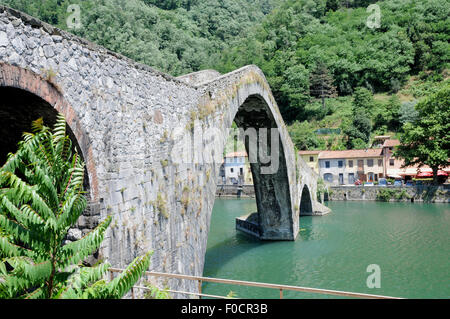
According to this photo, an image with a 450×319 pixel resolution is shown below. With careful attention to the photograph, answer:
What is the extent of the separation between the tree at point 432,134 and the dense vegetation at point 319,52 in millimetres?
14191

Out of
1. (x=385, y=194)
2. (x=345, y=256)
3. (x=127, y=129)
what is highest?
(x=127, y=129)

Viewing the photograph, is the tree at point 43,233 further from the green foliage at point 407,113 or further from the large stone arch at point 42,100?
the green foliage at point 407,113

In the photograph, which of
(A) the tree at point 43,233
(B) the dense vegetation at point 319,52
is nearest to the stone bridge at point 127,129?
(A) the tree at point 43,233

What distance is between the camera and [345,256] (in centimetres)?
1680

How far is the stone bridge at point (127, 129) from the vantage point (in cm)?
488

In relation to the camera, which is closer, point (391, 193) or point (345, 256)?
point (345, 256)

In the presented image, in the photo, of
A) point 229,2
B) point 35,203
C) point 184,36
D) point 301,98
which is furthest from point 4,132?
point 229,2

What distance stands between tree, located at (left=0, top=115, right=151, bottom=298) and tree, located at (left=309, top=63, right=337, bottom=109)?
59725 mm

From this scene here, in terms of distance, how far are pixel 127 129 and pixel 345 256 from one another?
13.0m

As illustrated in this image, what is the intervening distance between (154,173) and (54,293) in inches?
172

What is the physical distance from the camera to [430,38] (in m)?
62.8

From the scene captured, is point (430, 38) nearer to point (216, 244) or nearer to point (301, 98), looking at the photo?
point (301, 98)

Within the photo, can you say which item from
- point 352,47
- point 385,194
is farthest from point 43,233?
point 352,47

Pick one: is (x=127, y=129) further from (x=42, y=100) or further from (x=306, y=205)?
(x=306, y=205)
